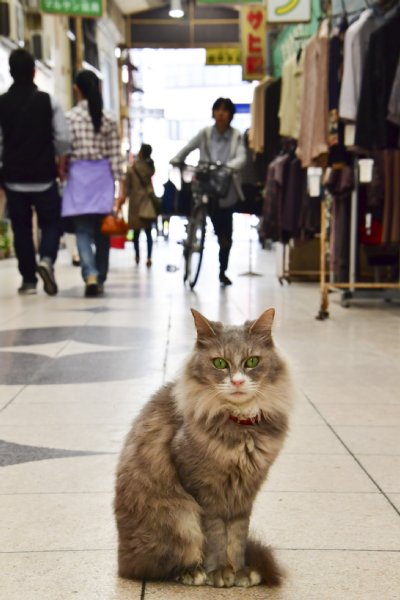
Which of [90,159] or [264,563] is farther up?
[90,159]

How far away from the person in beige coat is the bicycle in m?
3.40

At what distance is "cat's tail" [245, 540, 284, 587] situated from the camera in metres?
1.68

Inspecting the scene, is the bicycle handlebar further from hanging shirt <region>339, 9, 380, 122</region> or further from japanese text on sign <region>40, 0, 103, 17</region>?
japanese text on sign <region>40, 0, 103, 17</region>

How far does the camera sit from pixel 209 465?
5.29ft

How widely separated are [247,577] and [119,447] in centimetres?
100

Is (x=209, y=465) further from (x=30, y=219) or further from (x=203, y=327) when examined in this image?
(x=30, y=219)

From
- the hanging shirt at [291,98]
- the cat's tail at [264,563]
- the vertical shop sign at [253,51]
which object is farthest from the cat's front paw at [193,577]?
the vertical shop sign at [253,51]

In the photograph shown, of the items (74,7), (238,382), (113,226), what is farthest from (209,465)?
(74,7)

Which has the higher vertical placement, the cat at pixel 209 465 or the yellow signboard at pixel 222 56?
the yellow signboard at pixel 222 56

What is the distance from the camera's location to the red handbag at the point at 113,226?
692 centimetres

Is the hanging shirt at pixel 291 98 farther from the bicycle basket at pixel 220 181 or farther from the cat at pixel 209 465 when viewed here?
the cat at pixel 209 465

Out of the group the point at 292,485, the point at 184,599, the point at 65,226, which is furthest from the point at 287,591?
the point at 65,226

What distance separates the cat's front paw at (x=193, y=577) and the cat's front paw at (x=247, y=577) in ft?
0.22

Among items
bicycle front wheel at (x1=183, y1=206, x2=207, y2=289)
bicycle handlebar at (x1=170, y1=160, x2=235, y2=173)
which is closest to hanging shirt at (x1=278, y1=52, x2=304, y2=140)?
bicycle handlebar at (x1=170, y1=160, x2=235, y2=173)
